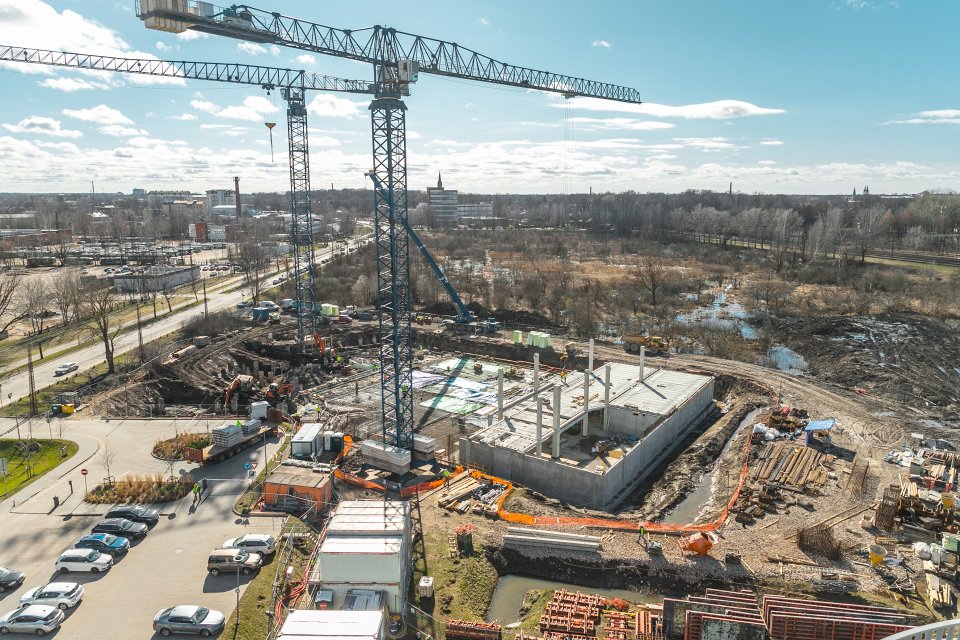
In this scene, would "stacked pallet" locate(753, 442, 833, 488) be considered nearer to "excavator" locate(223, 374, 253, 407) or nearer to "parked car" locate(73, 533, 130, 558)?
"parked car" locate(73, 533, 130, 558)

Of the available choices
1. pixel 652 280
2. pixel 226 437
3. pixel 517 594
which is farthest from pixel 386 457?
pixel 652 280

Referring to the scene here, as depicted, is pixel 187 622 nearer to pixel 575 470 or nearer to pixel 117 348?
pixel 575 470

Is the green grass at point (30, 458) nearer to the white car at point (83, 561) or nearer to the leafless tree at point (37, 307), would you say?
the white car at point (83, 561)

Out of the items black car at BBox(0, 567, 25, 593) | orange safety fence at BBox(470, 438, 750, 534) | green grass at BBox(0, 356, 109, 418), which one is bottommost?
orange safety fence at BBox(470, 438, 750, 534)

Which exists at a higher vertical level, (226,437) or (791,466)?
(226,437)

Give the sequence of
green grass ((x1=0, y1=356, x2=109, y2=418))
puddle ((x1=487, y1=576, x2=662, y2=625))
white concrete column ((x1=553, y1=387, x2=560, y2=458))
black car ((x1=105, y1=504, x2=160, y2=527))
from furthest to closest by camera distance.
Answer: green grass ((x1=0, y1=356, x2=109, y2=418))
white concrete column ((x1=553, y1=387, x2=560, y2=458))
black car ((x1=105, y1=504, x2=160, y2=527))
puddle ((x1=487, y1=576, x2=662, y2=625))

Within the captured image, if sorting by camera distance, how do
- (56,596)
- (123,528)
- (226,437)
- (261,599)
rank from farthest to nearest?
(226,437) → (123,528) → (261,599) → (56,596)

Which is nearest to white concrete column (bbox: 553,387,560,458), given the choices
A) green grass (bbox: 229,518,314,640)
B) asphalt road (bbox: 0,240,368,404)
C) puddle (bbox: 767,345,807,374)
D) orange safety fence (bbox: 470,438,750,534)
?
orange safety fence (bbox: 470,438,750,534)
